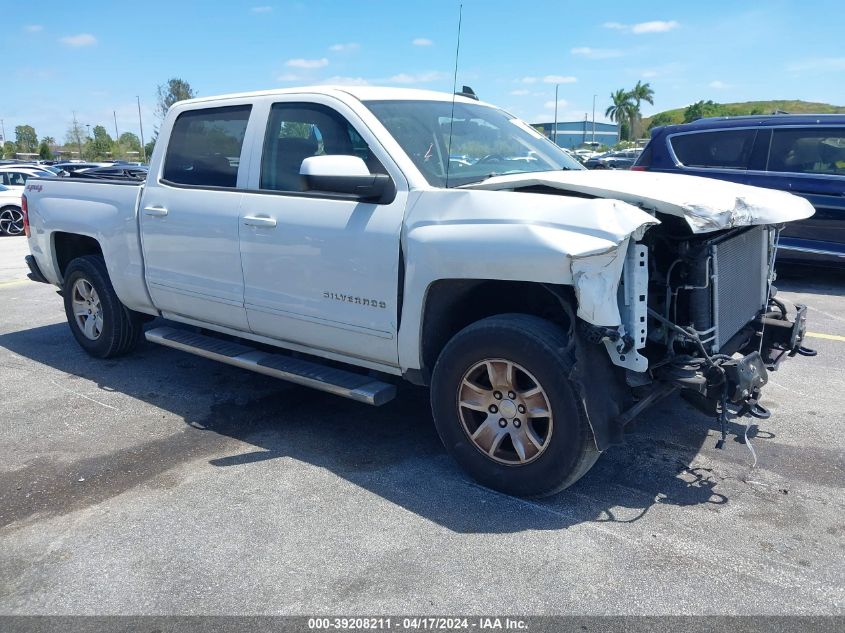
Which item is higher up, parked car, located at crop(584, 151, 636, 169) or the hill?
the hill

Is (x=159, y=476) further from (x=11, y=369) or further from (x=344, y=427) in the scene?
(x=11, y=369)

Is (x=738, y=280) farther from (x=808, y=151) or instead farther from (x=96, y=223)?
(x=808, y=151)

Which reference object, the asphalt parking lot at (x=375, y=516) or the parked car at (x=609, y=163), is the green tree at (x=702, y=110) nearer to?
the parked car at (x=609, y=163)

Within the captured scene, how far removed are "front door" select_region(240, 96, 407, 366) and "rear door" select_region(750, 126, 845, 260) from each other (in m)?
6.18

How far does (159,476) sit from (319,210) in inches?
66.6

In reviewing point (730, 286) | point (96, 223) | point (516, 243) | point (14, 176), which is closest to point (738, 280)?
point (730, 286)

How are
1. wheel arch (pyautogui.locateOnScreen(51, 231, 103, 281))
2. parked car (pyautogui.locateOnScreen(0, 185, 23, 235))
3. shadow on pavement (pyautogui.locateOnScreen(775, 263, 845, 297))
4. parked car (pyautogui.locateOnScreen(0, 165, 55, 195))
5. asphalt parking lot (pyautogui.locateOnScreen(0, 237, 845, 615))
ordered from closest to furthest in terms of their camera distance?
asphalt parking lot (pyautogui.locateOnScreen(0, 237, 845, 615)) < wheel arch (pyautogui.locateOnScreen(51, 231, 103, 281)) < shadow on pavement (pyautogui.locateOnScreen(775, 263, 845, 297)) < parked car (pyautogui.locateOnScreen(0, 185, 23, 235)) < parked car (pyautogui.locateOnScreen(0, 165, 55, 195))

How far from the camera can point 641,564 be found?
305 centimetres

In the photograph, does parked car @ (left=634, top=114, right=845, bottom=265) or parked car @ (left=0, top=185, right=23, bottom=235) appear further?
parked car @ (left=0, top=185, right=23, bottom=235)

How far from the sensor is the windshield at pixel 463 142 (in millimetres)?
4008

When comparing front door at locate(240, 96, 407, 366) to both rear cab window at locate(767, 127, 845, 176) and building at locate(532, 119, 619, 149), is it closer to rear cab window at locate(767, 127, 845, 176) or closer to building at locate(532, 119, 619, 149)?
rear cab window at locate(767, 127, 845, 176)

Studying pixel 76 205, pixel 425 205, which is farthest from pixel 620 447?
pixel 76 205

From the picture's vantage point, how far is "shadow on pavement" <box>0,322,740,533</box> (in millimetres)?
3561

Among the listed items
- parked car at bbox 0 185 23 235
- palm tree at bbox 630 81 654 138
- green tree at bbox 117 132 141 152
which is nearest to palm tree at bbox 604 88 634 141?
palm tree at bbox 630 81 654 138
